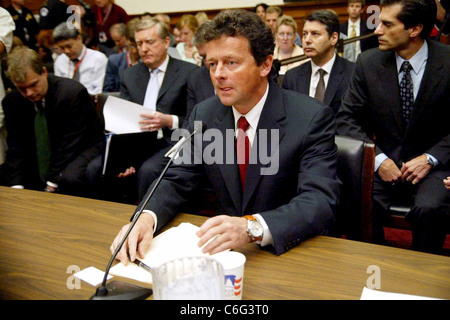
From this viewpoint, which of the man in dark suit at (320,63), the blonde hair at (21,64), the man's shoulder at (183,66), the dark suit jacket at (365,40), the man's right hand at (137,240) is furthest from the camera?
the dark suit jacket at (365,40)

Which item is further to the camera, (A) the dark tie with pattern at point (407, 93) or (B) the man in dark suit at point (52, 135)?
(B) the man in dark suit at point (52, 135)

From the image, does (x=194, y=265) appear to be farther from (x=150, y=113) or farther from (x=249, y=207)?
(x=150, y=113)

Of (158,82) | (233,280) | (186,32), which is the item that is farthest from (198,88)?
(186,32)

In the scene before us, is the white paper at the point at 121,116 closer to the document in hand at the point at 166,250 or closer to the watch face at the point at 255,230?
the document in hand at the point at 166,250

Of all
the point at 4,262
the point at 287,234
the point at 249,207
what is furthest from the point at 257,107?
the point at 4,262

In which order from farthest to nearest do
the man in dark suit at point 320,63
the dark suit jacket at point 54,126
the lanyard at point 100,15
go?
the lanyard at point 100,15, the man in dark suit at point 320,63, the dark suit jacket at point 54,126

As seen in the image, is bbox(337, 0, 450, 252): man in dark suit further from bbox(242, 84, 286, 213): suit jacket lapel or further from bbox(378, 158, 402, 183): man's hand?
bbox(242, 84, 286, 213): suit jacket lapel

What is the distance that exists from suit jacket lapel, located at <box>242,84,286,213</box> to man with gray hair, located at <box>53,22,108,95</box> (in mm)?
3384

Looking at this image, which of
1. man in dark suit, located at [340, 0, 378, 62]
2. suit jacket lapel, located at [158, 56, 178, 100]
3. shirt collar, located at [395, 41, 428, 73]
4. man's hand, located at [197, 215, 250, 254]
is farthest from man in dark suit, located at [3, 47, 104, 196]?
man in dark suit, located at [340, 0, 378, 62]

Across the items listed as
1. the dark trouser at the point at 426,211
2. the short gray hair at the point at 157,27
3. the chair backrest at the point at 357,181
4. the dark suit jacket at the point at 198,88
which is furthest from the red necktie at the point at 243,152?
the short gray hair at the point at 157,27

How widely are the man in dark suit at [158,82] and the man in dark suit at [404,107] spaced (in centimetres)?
129

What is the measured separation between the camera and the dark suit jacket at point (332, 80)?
2975mm

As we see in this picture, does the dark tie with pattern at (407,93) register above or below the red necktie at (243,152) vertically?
above

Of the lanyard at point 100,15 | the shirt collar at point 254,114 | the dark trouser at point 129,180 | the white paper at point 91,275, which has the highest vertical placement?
the lanyard at point 100,15
